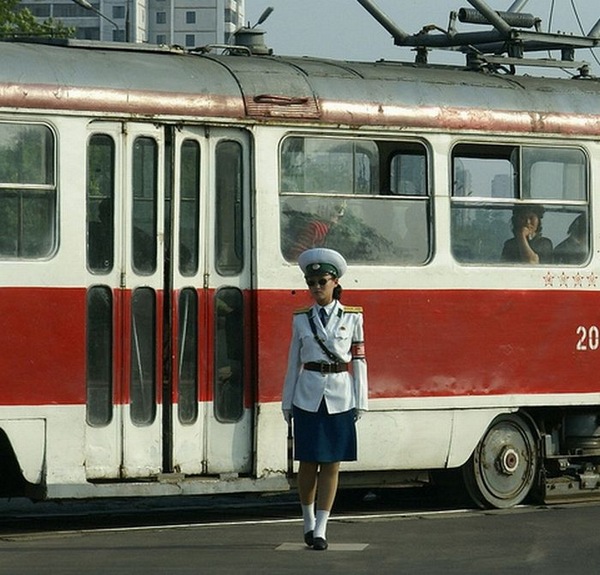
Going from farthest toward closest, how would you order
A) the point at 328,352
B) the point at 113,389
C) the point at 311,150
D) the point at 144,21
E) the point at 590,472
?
the point at 144,21 < the point at 590,472 < the point at 311,150 < the point at 113,389 < the point at 328,352

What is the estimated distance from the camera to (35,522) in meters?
15.2

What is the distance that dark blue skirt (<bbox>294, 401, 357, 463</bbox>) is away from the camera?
13.1m

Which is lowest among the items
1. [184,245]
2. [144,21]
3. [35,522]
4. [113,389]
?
[35,522]

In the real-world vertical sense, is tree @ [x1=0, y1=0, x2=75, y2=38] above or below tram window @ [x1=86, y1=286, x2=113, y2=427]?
above

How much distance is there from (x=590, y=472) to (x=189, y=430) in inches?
149

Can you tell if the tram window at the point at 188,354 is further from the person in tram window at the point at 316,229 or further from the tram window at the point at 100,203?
the person in tram window at the point at 316,229

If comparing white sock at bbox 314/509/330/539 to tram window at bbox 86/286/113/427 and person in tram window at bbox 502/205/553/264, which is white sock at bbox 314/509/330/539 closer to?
tram window at bbox 86/286/113/427

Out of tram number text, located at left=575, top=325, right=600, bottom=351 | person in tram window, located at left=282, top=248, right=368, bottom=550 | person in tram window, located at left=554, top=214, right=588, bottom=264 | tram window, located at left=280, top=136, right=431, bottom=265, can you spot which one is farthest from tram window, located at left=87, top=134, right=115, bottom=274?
tram number text, located at left=575, top=325, right=600, bottom=351

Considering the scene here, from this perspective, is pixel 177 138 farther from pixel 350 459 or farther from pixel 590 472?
pixel 590 472

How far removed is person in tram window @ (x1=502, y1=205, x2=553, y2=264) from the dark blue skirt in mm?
3155

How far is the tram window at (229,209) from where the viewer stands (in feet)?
47.8

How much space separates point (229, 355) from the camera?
47.8 ft

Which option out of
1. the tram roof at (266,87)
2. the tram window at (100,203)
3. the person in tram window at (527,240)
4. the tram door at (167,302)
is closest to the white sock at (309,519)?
the tram door at (167,302)

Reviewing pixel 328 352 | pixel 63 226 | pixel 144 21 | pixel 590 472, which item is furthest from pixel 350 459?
pixel 144 21
